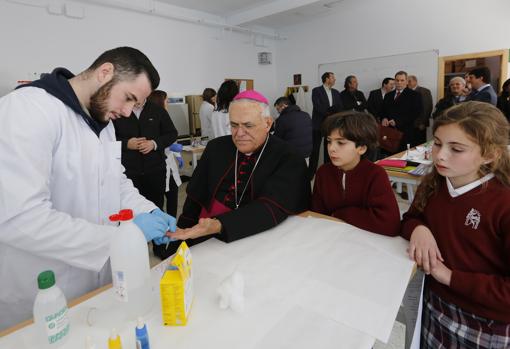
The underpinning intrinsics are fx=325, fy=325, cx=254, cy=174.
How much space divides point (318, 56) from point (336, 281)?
6761 mm

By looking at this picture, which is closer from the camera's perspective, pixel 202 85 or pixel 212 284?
pixel 212 284

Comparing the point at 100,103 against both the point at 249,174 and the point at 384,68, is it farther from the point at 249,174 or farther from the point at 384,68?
the point at 384,68

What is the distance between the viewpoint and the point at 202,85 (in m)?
6.40

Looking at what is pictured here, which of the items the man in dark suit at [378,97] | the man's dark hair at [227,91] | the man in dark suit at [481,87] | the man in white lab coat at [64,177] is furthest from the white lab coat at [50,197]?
the man in dark suit at [378,97]

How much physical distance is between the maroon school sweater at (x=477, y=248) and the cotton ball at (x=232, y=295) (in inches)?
28.1

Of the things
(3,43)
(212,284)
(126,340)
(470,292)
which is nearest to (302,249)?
(212,284)

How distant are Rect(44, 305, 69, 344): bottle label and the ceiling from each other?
5850 mm

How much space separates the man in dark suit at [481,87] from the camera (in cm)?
383

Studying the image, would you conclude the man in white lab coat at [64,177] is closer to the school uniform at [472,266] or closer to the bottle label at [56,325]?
the bottle label at [56,325]

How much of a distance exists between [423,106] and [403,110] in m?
0.48

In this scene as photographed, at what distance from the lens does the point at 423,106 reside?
5.36 m

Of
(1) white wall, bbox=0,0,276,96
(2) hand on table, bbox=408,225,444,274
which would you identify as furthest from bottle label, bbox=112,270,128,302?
(1) white wall, bbox=0,0,276,96

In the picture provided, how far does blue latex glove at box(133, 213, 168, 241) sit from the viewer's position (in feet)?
3.46

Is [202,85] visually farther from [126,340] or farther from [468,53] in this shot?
[126,340]
